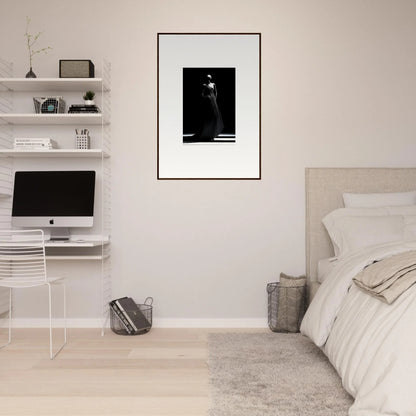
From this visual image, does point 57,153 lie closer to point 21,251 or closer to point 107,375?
point 21,251

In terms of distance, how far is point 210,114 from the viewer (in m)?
4.21

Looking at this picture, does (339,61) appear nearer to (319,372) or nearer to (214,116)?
(214,116)

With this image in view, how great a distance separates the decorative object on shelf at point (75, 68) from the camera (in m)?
3.97

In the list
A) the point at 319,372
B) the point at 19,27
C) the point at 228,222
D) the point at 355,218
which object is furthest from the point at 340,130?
the point at 19,27

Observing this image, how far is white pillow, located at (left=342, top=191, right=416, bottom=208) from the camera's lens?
3.92 meters

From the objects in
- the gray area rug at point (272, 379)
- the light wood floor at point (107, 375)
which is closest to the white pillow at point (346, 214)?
the gray area rug at point (272, 379)

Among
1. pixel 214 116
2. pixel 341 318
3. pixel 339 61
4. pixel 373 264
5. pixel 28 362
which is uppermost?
pixel 339 61

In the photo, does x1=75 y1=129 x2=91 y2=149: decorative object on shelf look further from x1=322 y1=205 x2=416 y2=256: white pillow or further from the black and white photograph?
x1=322 y1=205 x2=416 y2=256: white pillow

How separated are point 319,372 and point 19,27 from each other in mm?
3349

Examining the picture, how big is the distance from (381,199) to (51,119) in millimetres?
2515

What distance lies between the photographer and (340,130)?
4.19 m

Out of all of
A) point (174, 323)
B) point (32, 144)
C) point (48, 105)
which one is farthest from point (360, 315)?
point (48, 105)

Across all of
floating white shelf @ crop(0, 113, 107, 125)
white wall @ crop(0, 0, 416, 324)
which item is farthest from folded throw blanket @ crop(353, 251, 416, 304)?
floating white shelf @ crop(0, 113, 107, 125)

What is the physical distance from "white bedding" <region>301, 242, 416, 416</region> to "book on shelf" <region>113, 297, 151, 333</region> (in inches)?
51.6
